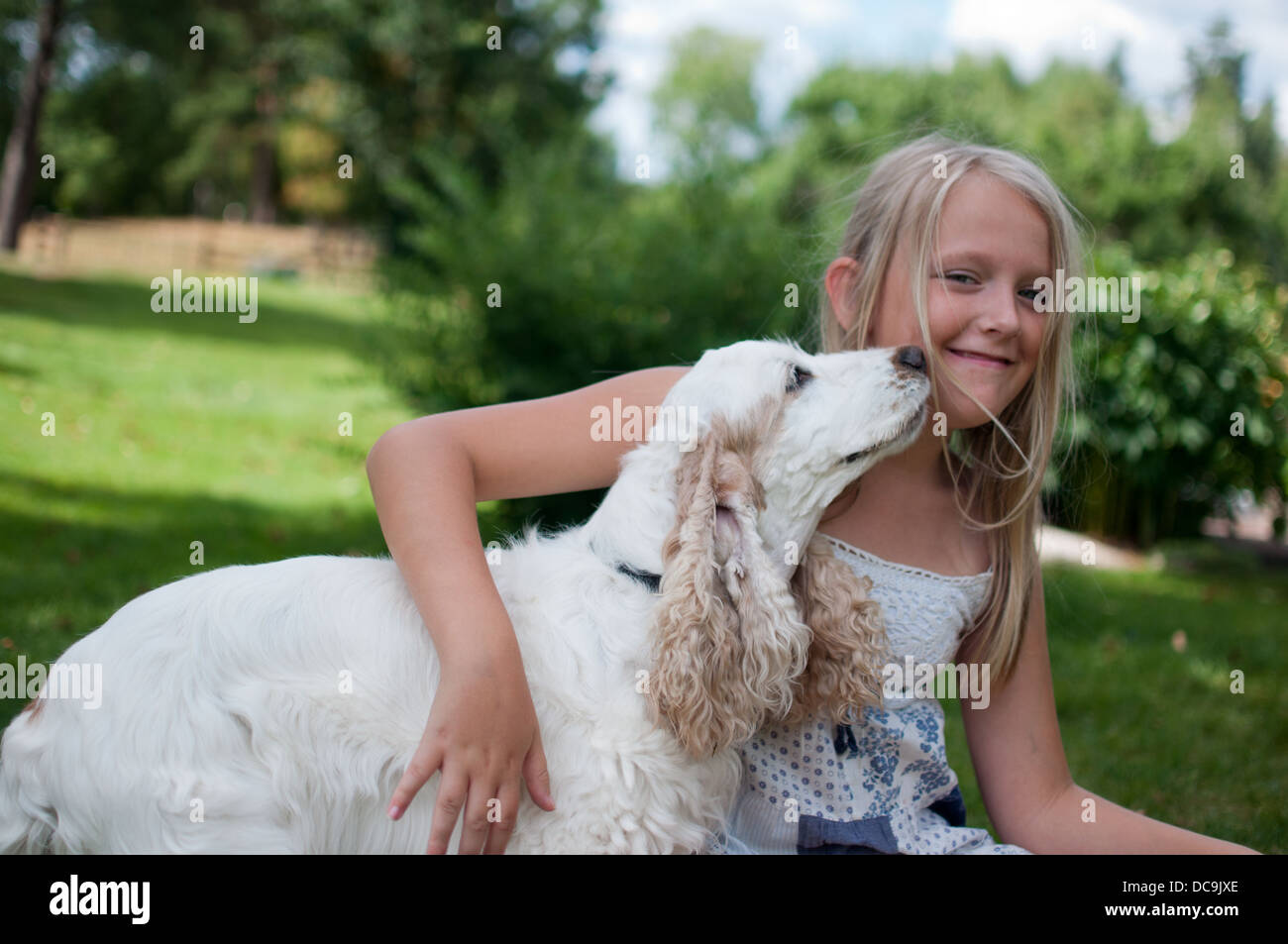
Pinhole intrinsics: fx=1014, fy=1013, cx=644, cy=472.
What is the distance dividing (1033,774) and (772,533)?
1128 millimetres

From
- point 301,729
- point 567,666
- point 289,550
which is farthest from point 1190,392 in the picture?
point 301,729

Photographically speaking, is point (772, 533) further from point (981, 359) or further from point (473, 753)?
point (473, 753)

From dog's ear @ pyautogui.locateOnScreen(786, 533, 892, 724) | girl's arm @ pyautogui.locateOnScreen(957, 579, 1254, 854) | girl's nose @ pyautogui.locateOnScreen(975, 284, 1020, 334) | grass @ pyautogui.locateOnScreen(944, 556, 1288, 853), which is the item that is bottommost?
grass @ pyautogui.locateOnScreen(944, 556, 1288, 853)

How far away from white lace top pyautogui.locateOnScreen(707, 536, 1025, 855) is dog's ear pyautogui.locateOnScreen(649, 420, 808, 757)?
0.29 meters

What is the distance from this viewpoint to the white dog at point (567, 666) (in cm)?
213

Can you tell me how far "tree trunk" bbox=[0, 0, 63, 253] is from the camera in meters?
23.2

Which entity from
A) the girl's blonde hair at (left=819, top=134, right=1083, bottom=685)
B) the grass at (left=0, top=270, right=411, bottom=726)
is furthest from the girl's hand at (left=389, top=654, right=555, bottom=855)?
the grass at (left=0, top=270, right=411, bottom=726)

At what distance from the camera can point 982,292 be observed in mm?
2934

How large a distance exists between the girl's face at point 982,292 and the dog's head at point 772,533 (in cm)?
24

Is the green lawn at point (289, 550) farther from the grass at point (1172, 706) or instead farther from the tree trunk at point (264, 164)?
the tree trunk at point (264, 164)

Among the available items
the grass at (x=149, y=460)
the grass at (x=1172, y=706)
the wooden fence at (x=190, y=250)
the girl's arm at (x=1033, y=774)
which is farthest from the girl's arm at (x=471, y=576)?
the wooden fence at (x=190, y=250)

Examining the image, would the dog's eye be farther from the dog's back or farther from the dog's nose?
the dog's back
